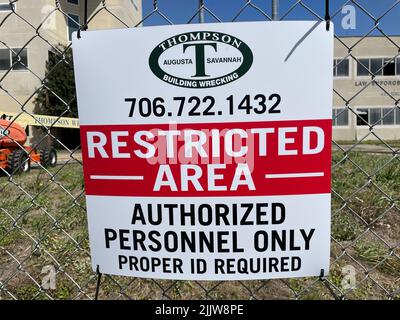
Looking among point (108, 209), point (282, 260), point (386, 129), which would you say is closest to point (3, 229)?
point (108, 209)

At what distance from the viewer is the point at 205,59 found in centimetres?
117

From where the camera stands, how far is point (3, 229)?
297 centimetres

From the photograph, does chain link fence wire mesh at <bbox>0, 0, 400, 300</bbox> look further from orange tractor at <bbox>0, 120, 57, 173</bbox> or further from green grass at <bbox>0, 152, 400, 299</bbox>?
orange tractor at <bbox>0, 120, 57, 173</bbox>

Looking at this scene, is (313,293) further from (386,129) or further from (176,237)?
(386,129)

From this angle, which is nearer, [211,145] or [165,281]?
[211,145]

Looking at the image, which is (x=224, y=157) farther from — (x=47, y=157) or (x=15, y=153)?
(x=47, y=157)

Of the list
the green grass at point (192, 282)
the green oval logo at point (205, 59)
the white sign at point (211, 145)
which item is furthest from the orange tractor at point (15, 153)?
the green oval logo at point (205, 59)

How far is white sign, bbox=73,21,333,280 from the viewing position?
118 cm

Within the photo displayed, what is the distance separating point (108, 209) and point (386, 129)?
25956mm

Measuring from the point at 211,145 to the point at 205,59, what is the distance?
0.92ft

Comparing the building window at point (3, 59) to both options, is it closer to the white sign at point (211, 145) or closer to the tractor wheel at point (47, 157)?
the tractor wheel at point (47, 157)

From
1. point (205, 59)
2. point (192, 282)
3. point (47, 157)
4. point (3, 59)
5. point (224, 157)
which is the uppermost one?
point (3, 59)

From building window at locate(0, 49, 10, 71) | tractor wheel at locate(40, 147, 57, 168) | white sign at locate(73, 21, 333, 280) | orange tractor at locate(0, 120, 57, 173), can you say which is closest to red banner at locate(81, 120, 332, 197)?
white sign at locate(73, 21, 333, 280)

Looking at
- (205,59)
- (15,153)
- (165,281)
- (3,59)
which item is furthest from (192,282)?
(3,59)
